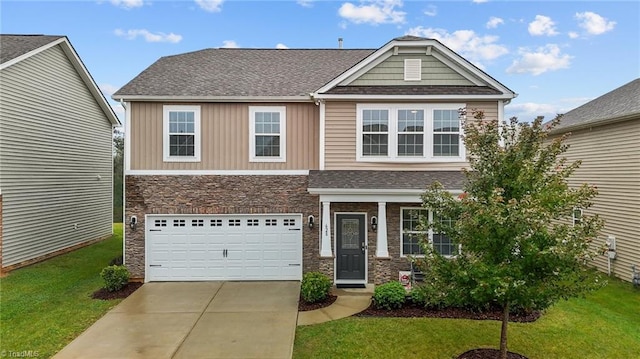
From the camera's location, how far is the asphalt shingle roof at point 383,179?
1027 centimetres

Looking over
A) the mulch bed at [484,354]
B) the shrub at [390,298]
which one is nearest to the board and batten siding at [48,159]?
the shrub at [390,298]

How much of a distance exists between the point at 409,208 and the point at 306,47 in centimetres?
894

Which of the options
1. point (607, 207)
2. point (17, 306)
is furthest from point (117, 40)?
point (607, 207)

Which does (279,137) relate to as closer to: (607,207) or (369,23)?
(369,23)

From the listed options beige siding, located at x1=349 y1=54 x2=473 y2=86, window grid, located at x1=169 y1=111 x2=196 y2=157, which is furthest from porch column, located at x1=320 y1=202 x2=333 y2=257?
window grid, located at x1=169 y1=111 x2=196 y2=157

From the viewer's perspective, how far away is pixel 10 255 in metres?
12.6

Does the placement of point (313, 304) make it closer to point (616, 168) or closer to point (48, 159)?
point (616, 168)

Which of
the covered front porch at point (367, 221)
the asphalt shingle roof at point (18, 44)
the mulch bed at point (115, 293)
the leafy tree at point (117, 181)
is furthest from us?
the leafy tree at point (117, 181)

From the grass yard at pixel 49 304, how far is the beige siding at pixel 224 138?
4121mm

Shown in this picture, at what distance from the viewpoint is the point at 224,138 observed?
11.4m

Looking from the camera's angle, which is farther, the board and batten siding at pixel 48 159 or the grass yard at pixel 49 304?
the board and batten siding at pixel 48 159

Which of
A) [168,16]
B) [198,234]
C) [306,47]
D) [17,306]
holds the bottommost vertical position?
[17,306]

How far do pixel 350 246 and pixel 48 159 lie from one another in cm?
1287

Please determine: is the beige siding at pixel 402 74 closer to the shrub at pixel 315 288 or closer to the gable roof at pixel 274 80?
the gable roof at pixel 274 80
